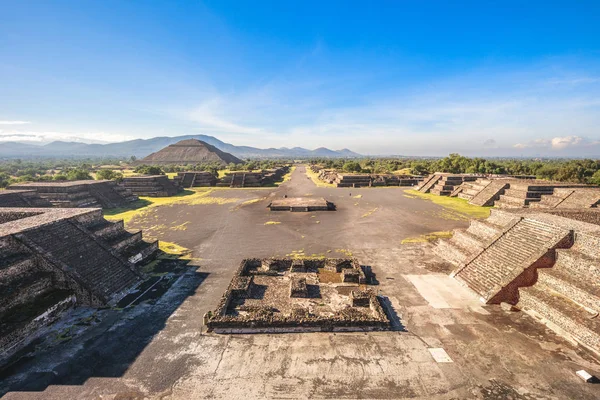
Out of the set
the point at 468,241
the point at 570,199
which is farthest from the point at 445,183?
the point at 468,241

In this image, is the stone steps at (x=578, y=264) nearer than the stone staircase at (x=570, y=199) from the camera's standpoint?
Yes

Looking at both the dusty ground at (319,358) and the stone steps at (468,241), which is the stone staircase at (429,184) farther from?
the dusty ground at (319,358)

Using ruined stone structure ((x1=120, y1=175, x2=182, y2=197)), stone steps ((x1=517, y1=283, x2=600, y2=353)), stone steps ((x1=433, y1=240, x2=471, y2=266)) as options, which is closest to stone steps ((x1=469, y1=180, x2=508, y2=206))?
stone steps ((x1=433, y1=240, x2=471, y2=266))

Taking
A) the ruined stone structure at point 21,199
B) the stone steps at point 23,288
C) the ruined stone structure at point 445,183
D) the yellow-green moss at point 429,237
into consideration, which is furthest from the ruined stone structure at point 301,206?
the ruined stone structure at point 21,199

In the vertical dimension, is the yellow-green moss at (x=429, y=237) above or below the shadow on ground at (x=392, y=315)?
above

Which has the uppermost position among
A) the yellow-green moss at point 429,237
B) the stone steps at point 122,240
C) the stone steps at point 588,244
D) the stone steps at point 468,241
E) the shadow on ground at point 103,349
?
the stone steps at point 588,244

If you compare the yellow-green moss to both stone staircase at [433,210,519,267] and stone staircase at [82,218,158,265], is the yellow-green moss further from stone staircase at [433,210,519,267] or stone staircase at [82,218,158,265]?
stone staircase at [82,218,158,265]

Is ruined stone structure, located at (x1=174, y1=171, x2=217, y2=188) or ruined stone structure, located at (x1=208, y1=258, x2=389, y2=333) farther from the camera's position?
ruined stone structure, located at (x1=174, y1=171, x2=217, y2=188)
